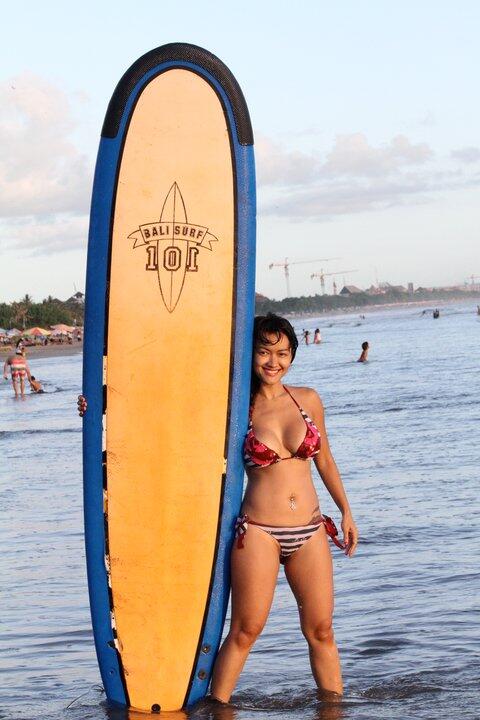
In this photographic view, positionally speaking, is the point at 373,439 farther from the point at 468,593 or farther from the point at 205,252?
the point at 205,252

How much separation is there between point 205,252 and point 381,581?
8.23 feet

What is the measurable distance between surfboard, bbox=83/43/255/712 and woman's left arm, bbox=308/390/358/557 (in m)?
0.30

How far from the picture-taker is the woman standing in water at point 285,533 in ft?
12.2

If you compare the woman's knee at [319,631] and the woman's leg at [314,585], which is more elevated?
the woman's leg at [314,585]

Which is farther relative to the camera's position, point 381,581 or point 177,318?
point 381,581

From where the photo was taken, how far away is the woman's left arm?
3830mm

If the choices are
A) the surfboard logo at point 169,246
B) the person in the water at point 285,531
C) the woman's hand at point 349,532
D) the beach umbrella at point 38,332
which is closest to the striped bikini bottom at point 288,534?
the person in the water at point 285,531

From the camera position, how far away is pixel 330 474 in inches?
153

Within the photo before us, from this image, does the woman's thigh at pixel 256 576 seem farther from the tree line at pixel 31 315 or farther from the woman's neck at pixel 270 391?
the tree line at pixel 31 315

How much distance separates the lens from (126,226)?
4074 millimetres

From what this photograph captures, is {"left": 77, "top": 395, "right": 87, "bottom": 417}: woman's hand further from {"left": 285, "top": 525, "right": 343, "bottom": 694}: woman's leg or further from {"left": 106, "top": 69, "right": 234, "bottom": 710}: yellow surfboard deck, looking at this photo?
{"left": 285, "top": 525, "right": 343, "bottom": 694}: woman's leg

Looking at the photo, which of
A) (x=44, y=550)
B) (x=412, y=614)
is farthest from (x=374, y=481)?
(x=412, y=614)

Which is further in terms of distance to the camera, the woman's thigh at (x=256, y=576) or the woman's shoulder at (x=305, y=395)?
the woman's shoulder at (x=305, y=395)

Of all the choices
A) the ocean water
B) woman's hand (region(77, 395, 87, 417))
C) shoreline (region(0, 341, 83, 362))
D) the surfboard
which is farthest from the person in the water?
shoreline (region(0, 341, 83, 362))
